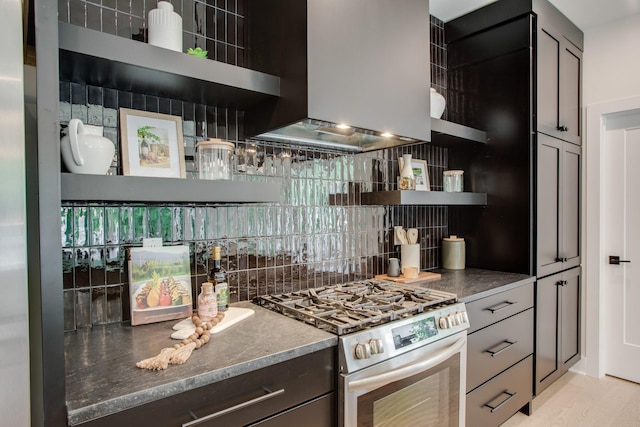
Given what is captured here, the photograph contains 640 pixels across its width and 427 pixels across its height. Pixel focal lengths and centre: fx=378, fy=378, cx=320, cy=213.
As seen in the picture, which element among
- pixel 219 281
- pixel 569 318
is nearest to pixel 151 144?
pixel 219 281

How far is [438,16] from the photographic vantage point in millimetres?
2766

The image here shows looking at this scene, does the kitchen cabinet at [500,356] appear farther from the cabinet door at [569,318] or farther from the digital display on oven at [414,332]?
the cabinet door at [569,318]

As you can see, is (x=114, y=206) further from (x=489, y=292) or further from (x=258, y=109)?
(x=489, y=292)

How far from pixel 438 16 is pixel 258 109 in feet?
6.04

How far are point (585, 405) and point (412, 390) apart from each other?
1.81 metres

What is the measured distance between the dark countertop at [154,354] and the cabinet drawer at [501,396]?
1.13 m

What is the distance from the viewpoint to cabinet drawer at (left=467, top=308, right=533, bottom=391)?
1914mm

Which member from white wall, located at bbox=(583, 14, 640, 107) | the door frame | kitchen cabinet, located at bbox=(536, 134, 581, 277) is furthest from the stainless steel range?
white wall, located at bbox=(583, 14, 640, 107)

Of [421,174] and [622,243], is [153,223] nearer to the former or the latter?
[421,174]

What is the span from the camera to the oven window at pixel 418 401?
1381 mm

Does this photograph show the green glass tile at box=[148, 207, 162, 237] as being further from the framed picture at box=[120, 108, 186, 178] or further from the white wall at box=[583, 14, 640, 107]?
the white wall at box=[583, 14, 640, 107]

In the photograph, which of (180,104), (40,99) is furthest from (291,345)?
(180,104)

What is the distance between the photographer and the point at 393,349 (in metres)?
1.45

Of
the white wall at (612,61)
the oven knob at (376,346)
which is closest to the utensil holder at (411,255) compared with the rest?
the oven knob at (376,346)
